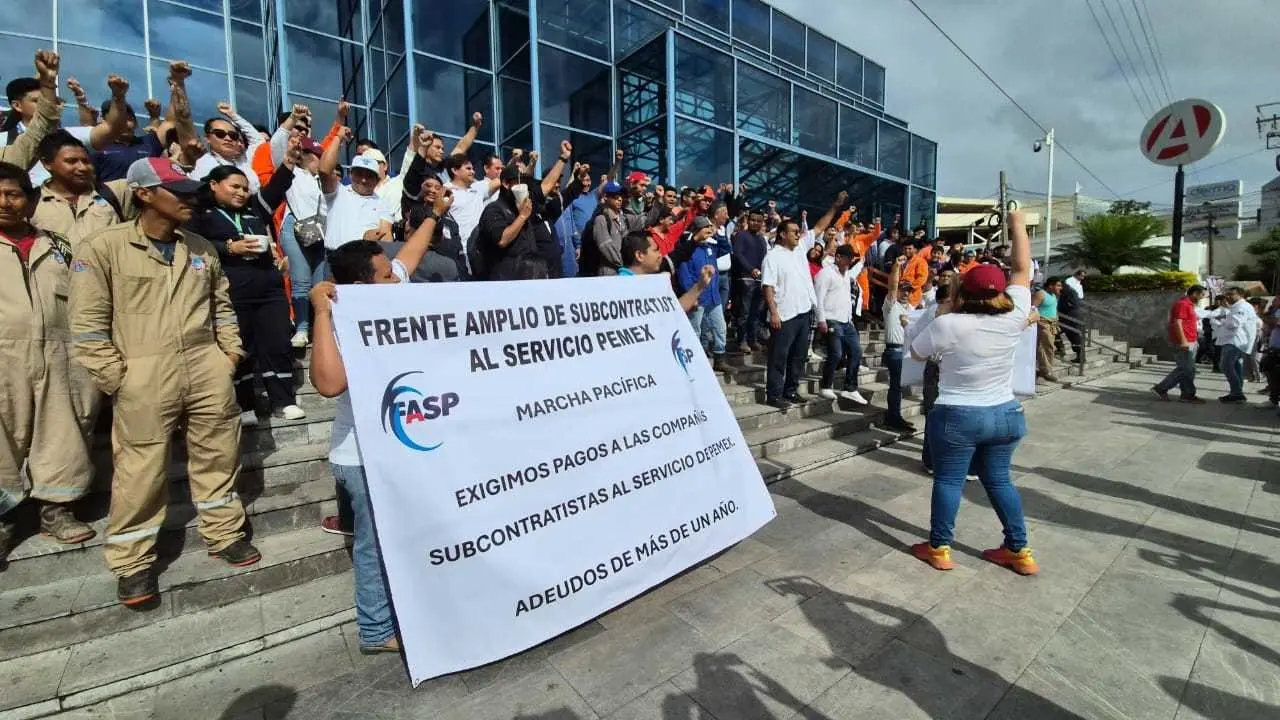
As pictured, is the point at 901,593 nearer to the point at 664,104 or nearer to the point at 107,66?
the point at 664,104

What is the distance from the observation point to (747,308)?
7.20 meters

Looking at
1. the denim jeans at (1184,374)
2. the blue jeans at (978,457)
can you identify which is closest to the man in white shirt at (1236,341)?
the denim jeans at (1184,374)

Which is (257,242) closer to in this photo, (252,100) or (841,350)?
(841,350)

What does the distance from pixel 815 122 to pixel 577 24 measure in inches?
254

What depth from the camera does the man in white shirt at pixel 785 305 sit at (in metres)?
5.73

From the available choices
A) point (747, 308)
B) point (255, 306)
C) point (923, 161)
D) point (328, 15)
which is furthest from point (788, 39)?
point (255, 306)

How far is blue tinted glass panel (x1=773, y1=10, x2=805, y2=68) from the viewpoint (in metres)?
15.6

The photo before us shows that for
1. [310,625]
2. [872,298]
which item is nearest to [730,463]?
[310,625]

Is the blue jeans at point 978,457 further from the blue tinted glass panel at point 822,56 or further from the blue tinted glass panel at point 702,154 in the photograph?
the blue tinted glass panel at point 822,56

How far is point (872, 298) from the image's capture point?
1037cm

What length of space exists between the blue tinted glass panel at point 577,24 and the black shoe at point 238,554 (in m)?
10.9

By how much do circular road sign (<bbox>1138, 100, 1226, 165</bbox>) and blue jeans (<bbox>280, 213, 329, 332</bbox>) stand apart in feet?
56.8

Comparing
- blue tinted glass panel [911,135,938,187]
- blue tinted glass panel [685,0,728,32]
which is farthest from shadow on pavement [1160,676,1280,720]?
blue tinted glass panel [911,135,938,187]

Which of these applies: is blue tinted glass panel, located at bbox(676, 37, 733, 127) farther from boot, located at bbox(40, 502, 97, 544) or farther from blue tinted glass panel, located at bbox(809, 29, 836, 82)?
boot, located at bbox(40, 502, 97, 544)
